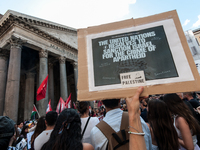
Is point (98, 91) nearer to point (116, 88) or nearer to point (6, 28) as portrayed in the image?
point (116, 88)

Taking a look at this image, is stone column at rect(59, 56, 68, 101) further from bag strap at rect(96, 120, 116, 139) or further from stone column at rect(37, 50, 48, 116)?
bag strap at rect(96, 120, 116, 139)

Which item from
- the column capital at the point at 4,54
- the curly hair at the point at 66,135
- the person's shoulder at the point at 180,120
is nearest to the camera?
the curly hair at the point at 66,135

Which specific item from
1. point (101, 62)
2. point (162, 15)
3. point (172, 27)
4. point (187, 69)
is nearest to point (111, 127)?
point (101, 62)

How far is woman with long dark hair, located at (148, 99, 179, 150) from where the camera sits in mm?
1675

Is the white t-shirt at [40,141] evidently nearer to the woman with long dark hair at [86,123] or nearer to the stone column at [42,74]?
the woman with long dark hair at [86,123]

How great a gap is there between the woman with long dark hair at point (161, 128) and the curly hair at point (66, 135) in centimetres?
122

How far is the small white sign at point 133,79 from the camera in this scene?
117 cm

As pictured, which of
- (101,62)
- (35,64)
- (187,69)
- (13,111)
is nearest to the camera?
(187,69)

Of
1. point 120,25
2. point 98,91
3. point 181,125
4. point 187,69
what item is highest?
point 120,25

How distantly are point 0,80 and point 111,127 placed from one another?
1314 centimetres

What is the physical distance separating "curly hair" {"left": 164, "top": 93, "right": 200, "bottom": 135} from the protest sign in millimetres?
1085

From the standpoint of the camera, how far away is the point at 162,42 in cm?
129

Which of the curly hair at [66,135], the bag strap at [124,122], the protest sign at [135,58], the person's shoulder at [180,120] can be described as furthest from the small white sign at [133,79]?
the person's shoulder at [180,120]

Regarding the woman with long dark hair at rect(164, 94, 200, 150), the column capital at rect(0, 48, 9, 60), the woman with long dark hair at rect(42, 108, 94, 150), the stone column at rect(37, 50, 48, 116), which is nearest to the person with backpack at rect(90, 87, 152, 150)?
the woman with long dark hair at rect(42, 108, 94, 150)
